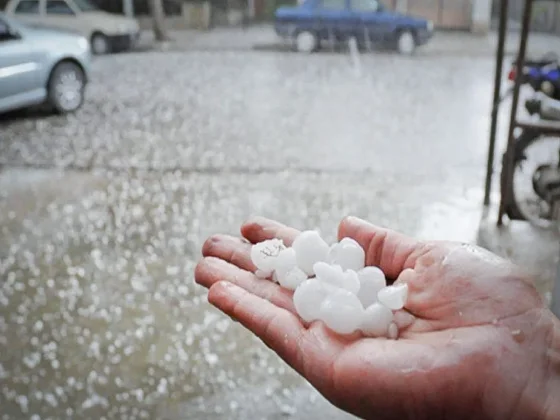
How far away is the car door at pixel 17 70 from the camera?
6.42m

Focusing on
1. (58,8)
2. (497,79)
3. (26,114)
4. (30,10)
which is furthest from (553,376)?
(58,8)

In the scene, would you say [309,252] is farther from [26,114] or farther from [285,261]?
[26,114]

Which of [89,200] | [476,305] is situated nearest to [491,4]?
[89,200]

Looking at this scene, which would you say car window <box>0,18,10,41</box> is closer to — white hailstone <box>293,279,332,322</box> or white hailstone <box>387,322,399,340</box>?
white hailstone <box>293,279,332,322</box>

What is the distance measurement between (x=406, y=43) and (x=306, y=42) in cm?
158

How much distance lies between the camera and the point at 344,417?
8.58ft

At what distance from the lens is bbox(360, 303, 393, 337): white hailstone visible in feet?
5.41

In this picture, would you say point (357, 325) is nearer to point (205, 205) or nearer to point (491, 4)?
point (205, 205)

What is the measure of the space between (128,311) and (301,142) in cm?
314

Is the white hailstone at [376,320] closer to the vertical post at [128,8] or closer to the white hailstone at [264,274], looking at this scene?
the white hailstone at [264,274]

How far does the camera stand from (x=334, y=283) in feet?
5.84

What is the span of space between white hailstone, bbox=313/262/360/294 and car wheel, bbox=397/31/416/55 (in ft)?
31.2

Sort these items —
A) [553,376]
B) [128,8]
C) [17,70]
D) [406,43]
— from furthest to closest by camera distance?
[128,8] < [406,43] < [17,70] < [553,376]

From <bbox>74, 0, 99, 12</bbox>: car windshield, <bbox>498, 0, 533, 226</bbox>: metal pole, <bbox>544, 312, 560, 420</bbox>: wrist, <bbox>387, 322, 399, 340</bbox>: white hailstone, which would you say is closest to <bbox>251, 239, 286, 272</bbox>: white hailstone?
<bbox>387, 322, 399, 340</bbox>: white hailstone
